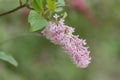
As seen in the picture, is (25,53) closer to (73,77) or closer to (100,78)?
(73,77)

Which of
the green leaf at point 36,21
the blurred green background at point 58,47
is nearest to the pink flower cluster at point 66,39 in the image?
the green leaf at point 36,21

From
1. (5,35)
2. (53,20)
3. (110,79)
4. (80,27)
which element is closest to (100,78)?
(110,79)

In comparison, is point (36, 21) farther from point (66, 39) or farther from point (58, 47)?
point (58, 47)

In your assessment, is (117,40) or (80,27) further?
(117,40)

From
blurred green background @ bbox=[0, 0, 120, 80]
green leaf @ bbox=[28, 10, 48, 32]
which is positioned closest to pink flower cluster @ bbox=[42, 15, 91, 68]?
green leaf @ bbox=[28, 10, 48, 32]

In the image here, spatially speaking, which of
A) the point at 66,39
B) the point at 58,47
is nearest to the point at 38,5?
the point at 66,39

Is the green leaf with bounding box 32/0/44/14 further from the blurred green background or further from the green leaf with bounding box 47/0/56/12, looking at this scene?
the blurred green background
